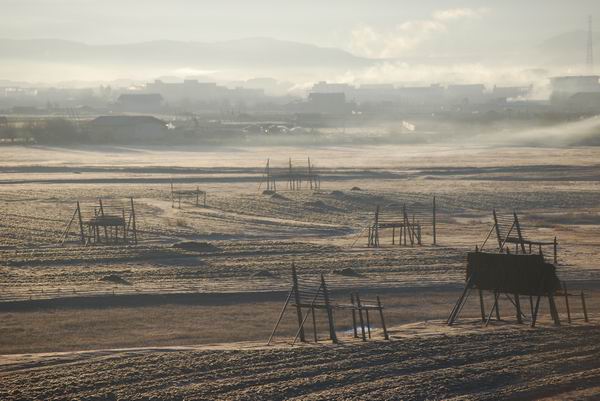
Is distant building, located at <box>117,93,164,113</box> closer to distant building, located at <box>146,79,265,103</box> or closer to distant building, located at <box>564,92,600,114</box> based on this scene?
distant building, located at <box>564,92,600,114</box>

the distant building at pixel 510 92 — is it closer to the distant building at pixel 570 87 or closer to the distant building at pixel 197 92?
the distant building at pixel 570 87

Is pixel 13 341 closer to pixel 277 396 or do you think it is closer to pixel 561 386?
pixel 277 396

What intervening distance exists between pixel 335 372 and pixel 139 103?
3506 inches

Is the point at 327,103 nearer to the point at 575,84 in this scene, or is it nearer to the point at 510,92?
the point at 575,84

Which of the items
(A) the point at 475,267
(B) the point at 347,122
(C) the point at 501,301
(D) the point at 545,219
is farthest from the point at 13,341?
(B) the point at 347,122

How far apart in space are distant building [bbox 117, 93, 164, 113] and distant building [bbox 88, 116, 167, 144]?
132 ft

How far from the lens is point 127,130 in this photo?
54188mm

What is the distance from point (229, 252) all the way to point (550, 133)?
41.5m

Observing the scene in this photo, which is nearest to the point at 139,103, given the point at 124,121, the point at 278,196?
the point at 124,121

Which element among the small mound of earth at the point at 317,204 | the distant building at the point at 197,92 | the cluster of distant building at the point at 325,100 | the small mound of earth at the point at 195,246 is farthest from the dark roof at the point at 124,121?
the distant building at the point at 197,92

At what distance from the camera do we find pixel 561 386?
442 inches

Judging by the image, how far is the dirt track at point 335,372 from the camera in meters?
11.0

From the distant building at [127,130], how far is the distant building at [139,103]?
40.3m

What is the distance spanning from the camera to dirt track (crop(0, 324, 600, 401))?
435 inches
